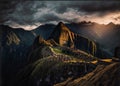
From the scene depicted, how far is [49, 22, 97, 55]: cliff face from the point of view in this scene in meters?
9.85

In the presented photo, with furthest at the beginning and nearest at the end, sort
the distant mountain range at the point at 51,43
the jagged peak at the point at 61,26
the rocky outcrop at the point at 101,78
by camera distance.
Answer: the jagged peak at the point at 61,26
the distant mountain range at the point at 51,43
the rocky outcrop at the point at 101,78

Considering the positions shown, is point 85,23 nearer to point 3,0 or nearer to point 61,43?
point 61,43

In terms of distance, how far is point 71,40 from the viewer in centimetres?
1004

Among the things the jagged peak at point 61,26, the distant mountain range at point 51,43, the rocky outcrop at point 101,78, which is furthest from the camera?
the jagged peak at point 61,26

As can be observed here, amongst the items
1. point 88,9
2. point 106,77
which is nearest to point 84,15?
point 88,9

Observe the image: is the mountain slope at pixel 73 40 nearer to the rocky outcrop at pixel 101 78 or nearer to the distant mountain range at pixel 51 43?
the distant mountain range at pixel 51 43

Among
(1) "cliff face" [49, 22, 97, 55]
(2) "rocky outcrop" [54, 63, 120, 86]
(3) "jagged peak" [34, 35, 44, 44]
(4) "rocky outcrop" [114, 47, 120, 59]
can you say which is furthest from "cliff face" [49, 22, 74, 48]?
(4) "rocky outcrop" [114, 47, 120, 59]

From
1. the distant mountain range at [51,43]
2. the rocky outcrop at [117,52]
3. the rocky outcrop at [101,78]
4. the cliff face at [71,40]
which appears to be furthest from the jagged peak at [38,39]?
the rocky outcrop at [117,52]

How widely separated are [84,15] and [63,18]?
642mm

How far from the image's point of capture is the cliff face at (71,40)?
32.3 ft

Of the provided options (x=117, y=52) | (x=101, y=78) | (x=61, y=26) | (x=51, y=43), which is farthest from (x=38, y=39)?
(x=117, y=52)

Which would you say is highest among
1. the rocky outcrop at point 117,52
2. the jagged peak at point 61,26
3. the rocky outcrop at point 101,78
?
the jagged peak at point 61,26

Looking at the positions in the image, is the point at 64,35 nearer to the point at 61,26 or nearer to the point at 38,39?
the point at 61,26

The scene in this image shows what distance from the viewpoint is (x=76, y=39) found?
10.1 meters
